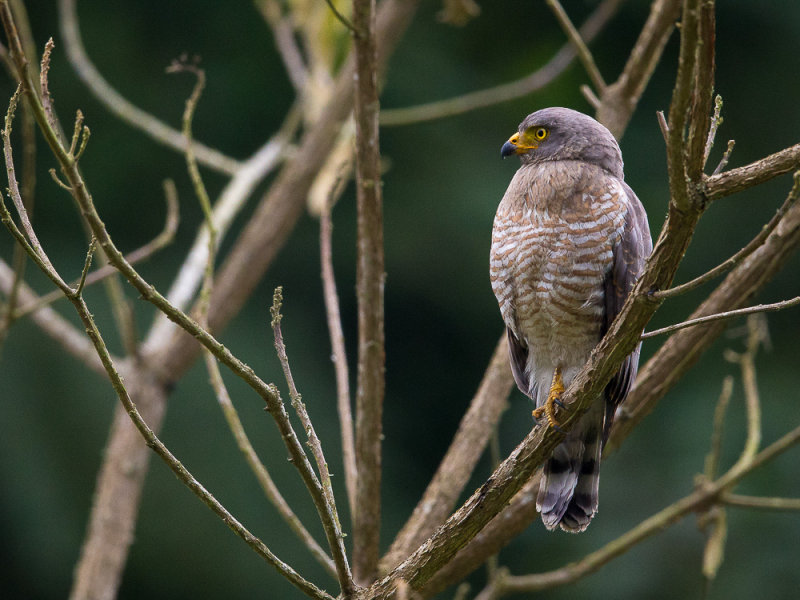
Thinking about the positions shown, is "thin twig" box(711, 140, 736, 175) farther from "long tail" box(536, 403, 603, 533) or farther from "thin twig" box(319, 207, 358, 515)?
"thin twig" box(319, 207, 358, 515)

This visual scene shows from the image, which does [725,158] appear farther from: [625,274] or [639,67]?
[639,67]

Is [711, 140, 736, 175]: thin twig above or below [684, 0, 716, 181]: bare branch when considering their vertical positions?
below

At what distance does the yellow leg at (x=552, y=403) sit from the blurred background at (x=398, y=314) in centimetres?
352

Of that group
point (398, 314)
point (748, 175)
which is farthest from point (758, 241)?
point (398, 314)

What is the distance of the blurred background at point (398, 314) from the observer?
20.5 ft

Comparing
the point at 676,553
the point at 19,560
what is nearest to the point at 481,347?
the point at 676,553

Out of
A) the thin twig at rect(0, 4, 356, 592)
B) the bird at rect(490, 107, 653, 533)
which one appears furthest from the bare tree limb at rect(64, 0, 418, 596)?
the thin twig at rect(0, 4, 356, 592)

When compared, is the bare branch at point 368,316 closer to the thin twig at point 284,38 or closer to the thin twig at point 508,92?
the thin twig at point 508,92

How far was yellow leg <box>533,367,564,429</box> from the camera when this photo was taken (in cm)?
201

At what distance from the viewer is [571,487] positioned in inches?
99.7

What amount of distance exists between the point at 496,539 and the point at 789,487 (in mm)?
4042

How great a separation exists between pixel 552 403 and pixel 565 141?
919 millimetres

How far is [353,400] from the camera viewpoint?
728 centimetres

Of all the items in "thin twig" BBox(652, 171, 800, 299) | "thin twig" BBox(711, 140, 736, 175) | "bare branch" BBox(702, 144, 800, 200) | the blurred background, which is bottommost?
the blurred background
